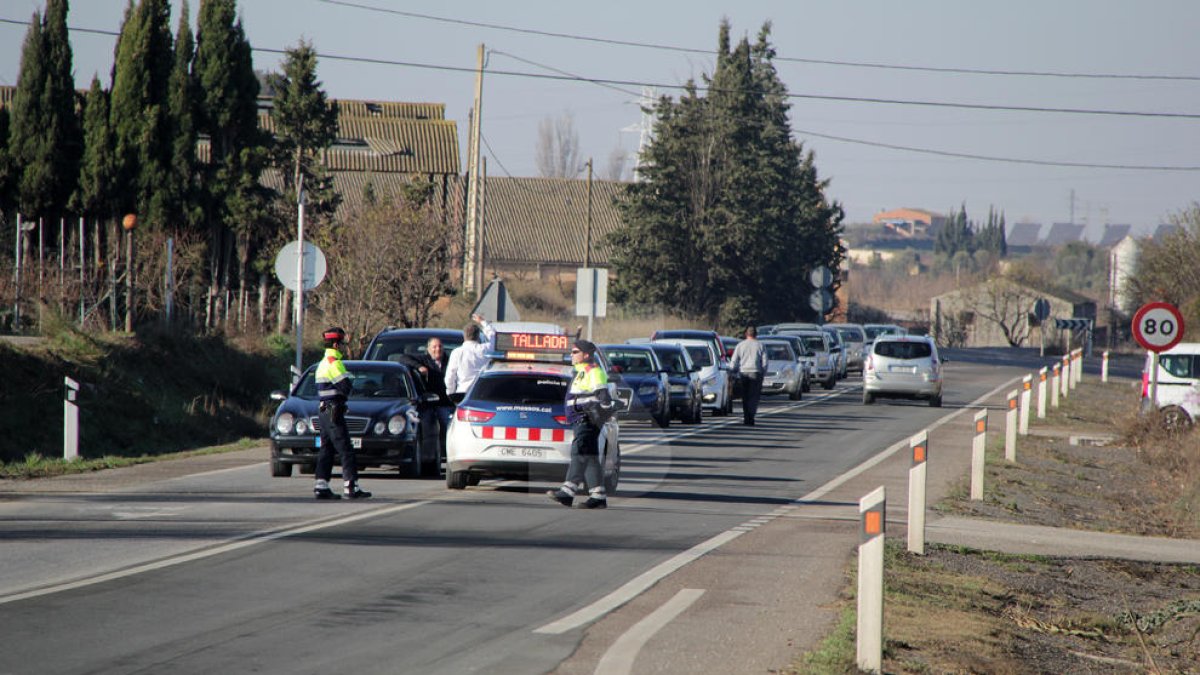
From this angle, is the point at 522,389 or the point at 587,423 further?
the point at 522,389

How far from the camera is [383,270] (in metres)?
37.1

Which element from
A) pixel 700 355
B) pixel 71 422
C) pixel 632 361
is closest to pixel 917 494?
pixel 71 422

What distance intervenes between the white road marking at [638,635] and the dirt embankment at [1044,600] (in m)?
0.96

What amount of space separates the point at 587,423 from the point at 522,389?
68.0 inches

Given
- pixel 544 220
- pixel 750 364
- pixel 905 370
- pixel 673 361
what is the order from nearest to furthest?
pixel 750 364 < pixel 673 361 < pixel 905 370 < pixel 544 220

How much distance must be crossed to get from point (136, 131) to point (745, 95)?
39.8 metres

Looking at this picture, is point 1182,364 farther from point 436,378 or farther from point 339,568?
point 339,568

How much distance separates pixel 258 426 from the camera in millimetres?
30453

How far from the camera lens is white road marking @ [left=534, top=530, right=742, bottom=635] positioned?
9.29 m

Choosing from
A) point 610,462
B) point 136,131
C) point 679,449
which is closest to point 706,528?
point 610,462

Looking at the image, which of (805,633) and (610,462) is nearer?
(805,633)

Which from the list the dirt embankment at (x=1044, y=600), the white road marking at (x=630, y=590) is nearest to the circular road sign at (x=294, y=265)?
the dirt embankment at (x=1044, y=600)

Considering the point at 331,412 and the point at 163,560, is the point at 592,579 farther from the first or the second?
the point at 331,412

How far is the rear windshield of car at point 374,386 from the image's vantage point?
19.3 meters
